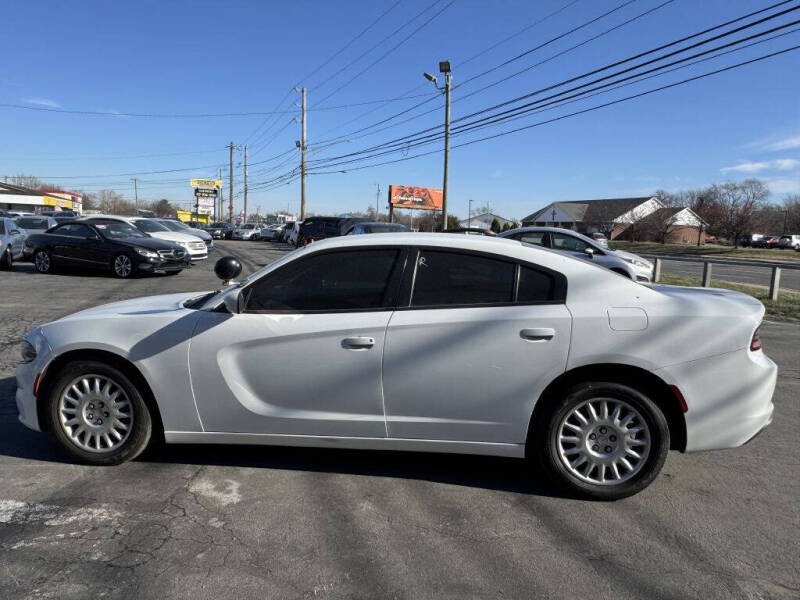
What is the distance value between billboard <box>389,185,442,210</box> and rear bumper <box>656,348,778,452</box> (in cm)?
6526

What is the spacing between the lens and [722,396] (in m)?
3.50

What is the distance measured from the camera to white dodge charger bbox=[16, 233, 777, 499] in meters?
3.50

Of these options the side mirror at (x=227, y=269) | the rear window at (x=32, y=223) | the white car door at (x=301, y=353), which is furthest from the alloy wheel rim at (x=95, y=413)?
the rear window at (x=32, y=223)

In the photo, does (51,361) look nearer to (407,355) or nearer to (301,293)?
(301,293)

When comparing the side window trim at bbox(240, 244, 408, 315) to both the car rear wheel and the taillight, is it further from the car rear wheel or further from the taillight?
the car rear wheel

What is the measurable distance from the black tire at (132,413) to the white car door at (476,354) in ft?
5.29

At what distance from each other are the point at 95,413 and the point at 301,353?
4.84 feet

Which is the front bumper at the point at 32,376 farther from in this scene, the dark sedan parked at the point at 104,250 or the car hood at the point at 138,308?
the dark sedan parked at the point at 104,250

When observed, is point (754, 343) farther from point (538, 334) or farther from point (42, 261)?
point (42, 261)

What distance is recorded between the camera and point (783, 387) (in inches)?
243

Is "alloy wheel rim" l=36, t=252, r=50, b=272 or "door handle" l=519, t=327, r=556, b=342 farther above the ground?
"door handle" l=519, t=327, r=556, b=342

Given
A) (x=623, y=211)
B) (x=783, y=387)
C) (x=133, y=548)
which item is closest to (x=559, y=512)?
(x=133, y=548)

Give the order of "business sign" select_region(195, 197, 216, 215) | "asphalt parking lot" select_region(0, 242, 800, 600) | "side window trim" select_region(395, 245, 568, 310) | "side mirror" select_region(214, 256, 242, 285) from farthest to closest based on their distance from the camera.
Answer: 1. "business sign" select_region(195, 197, 216, 215)
2. "side mirror" select_region(214, 256, 242, 285)
3. "side window trim" select_region(395, 245, 568, 310)
4. "asphalt parking lot" select_region(0, 242, 800, 600)

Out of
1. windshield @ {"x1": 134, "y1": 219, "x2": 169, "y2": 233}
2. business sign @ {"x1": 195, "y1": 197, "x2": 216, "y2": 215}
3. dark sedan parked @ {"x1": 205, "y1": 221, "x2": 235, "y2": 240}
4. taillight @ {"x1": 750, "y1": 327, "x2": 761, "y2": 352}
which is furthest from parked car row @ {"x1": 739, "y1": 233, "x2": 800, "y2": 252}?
taillight @ {"x1": 750, "y1": 327, "x2": 761, "y2": 352}
